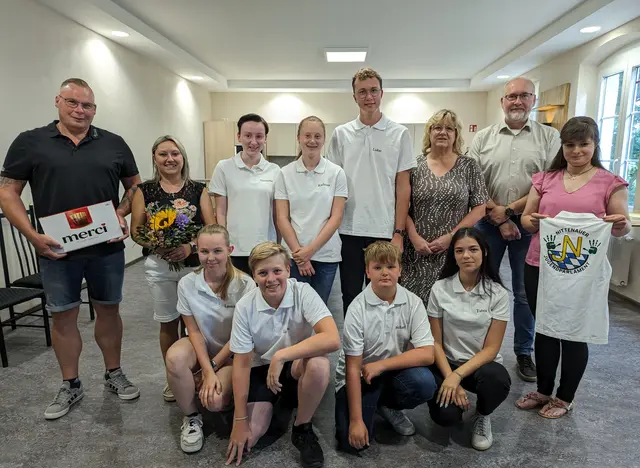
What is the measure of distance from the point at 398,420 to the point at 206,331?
101 centimetres

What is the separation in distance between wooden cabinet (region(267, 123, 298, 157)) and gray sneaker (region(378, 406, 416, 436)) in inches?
291

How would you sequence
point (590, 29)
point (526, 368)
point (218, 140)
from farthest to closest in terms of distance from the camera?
point (218, 140) → point (590, 29) → point (526, 368)

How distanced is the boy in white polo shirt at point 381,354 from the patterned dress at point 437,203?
15.6 inches

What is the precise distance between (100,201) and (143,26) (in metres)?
3.77

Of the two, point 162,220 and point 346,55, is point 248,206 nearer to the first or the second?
point 162,220

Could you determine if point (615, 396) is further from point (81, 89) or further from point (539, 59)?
point (539, 59)

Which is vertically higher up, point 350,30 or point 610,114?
point 350,30

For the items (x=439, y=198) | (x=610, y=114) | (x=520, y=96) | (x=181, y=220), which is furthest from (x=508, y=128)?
(x=610, y=114)

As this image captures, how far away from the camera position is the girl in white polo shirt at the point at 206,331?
1.84 metres

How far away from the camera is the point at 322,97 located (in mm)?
9289

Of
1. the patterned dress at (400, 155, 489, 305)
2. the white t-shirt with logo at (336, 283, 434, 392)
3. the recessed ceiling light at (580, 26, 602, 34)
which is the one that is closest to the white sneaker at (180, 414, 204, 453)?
the white t-shirt with logo at (336, 283, 434, 392)

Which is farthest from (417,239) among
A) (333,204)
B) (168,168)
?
(168,168)

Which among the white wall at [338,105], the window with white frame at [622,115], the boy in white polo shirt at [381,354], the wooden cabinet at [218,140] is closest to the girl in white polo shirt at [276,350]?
the boy in white polo shirt at [381,354]

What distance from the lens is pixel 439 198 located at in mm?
2225
